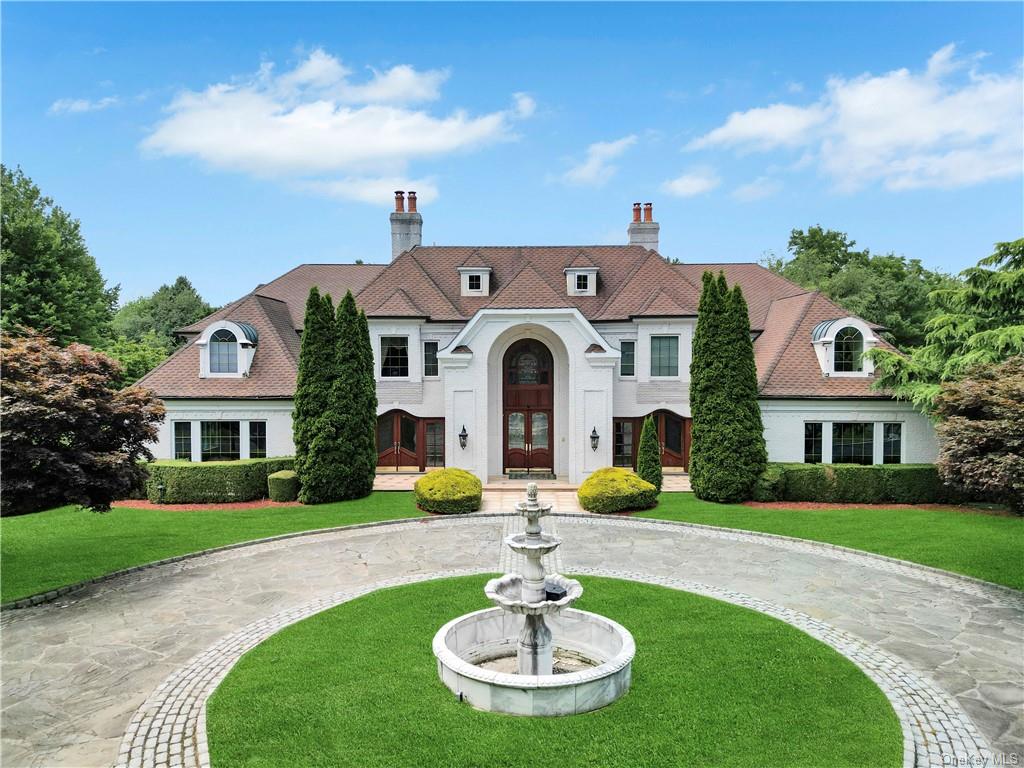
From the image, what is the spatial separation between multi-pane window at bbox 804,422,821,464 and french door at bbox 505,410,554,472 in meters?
10.6

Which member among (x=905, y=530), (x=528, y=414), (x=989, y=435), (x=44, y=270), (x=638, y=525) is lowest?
(x=638, y=525)

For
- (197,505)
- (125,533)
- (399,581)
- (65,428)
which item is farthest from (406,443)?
(65,428)

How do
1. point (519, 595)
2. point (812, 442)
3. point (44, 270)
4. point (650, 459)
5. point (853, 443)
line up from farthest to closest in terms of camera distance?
point (44, 270) → point (812, 442) → point (853, 443) → point (650, 459) → point (519, 595)

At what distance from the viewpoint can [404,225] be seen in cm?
3159

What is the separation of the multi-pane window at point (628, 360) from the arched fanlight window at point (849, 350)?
818 centimetres

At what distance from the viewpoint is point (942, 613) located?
1057cm

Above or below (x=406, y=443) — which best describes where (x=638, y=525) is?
below

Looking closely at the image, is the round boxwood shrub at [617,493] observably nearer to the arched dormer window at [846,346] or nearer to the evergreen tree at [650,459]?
the evergreen tree at [650,459]

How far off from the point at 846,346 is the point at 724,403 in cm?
711

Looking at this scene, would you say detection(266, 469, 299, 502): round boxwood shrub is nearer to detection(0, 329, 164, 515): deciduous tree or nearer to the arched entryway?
detection(0, 329, 164, 515): deciduous tree

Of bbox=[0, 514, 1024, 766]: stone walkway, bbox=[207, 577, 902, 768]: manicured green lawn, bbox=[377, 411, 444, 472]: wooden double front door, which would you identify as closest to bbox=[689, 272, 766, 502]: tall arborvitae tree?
bbox=[0, 514, 1024, 766]: stone walkway

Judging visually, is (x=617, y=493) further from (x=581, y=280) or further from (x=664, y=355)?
(x=581, y=280)

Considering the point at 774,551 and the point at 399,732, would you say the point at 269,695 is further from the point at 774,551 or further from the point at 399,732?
the point at 774,551

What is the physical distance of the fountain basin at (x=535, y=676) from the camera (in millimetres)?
6930
